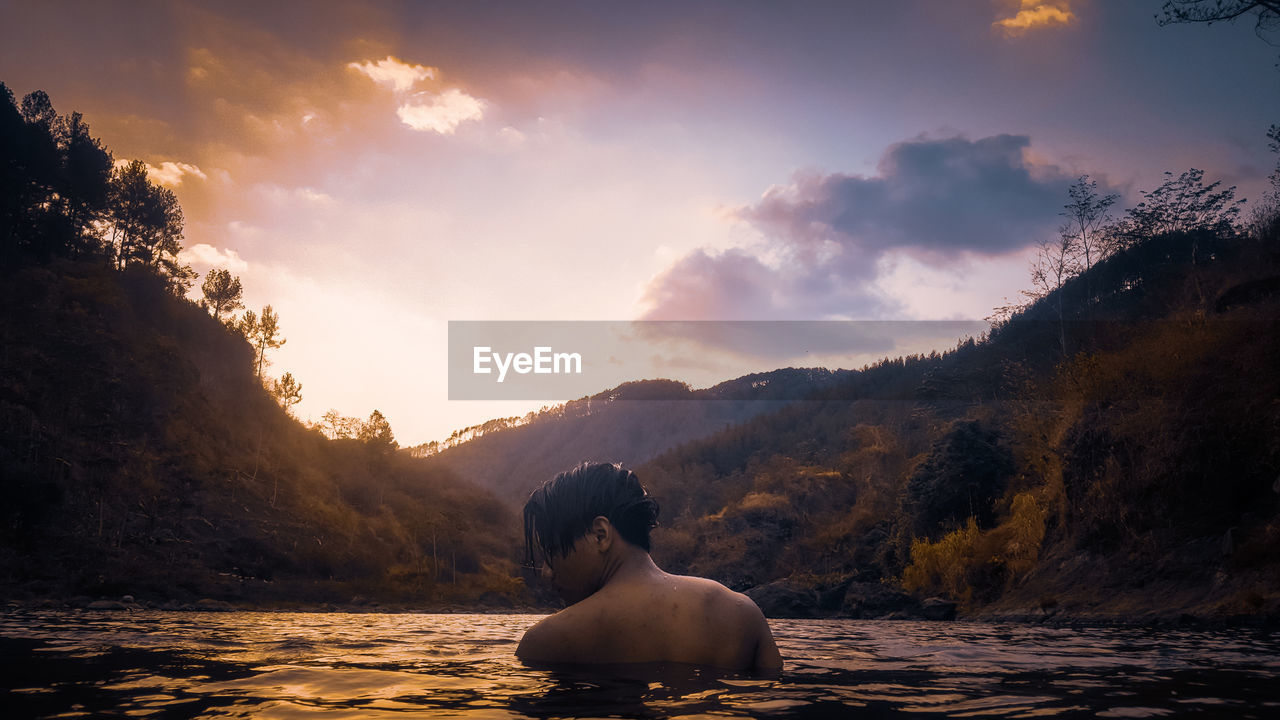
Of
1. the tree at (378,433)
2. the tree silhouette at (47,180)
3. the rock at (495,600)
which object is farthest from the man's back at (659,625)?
the tree at (378,433)

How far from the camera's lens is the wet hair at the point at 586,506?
3.97 metres

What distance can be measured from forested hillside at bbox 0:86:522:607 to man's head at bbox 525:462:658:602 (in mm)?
36113

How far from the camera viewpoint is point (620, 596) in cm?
383

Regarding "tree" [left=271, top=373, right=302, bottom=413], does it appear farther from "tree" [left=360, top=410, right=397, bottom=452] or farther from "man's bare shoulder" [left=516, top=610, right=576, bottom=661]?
"man's bare shoulder" [left=516, top=610, right=576, bottom=661]

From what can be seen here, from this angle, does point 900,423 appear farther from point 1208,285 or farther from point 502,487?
point 502,487

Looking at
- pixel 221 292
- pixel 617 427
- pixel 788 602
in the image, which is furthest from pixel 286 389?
pixel 617 427

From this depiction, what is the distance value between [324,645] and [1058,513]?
21762 mm

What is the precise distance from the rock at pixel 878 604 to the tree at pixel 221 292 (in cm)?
5903

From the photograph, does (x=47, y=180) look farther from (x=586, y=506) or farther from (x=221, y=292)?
(x=586, y=506)

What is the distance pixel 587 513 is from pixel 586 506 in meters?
0.04

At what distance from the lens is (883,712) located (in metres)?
2.93

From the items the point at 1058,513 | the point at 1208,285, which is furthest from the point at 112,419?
the point at 1208,285

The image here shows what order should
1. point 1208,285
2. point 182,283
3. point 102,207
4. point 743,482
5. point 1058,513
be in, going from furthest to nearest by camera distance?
point 743,482 < point 182,283 < point 102,207 < point 1208,285 < point 1058,513

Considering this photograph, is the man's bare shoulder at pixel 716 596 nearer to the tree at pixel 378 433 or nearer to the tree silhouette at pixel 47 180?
the tree silhouette at pixel 47 180
